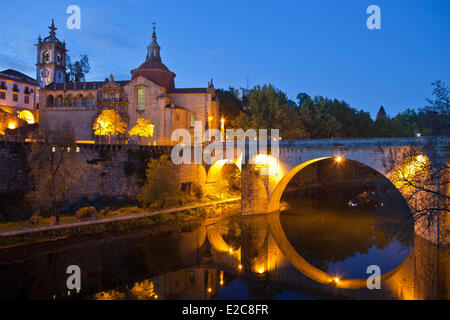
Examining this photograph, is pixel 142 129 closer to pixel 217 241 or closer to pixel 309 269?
pixel 217 241

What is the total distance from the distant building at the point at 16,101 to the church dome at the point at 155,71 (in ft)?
67.5

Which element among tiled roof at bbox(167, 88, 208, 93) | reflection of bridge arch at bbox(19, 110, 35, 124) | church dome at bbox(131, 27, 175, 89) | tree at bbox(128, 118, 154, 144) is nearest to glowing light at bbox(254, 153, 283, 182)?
tree at bbox(128, 118, 154, 144)

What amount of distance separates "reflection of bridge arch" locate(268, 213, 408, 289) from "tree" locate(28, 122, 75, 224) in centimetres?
1802

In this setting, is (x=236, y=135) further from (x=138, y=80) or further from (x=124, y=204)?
(x=124, y=204)

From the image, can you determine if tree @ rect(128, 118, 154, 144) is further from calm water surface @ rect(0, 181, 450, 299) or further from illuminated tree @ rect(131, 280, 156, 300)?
illuminated tree @ rect(131, 280, 156, 300)

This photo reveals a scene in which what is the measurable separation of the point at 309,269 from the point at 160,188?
17.1 metres

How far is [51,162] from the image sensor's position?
25000 millimetres

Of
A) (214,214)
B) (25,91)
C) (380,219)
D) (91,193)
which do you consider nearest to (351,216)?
(380,219)

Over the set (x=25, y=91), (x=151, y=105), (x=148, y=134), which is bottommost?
(x=148, y=134)

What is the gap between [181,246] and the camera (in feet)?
77.7

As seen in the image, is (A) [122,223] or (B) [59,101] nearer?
(A) [122,223]

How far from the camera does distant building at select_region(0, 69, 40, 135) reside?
1919 inches

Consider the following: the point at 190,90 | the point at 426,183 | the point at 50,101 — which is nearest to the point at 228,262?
the point at 426,183

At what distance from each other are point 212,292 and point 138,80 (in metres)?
39.7
